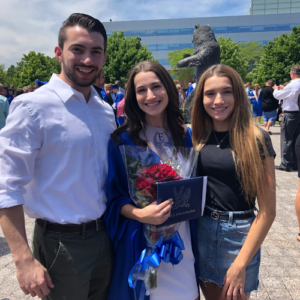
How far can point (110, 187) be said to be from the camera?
1.76 metres

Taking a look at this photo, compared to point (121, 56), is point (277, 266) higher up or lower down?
lower down

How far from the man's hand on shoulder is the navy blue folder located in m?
0.74

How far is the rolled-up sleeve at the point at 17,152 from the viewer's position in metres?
1.47

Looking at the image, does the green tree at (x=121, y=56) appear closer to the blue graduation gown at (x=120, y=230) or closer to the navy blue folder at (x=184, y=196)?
the blue graduation gown at (x=120, y=230)

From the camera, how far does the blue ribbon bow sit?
5.54 feet

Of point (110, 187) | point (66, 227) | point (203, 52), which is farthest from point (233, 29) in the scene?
point (66, 227)

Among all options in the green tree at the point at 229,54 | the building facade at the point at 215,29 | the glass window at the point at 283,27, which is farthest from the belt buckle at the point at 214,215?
the glass window at the point at 283,27

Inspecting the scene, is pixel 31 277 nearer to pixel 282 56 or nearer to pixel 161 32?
pixel 282 56

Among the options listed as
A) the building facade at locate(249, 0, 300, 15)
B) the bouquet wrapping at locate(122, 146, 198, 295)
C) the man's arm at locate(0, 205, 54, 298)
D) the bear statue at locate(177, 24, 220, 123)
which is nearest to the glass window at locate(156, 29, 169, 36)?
the building facade at locate(249, 0, 300, 15)

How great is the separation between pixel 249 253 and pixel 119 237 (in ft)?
2.75

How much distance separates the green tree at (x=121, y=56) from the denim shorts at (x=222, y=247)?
31.5 meters

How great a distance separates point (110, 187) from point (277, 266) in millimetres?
2612

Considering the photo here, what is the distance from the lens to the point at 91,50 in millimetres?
1764

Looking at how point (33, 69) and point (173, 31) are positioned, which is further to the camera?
point (173, 31)
